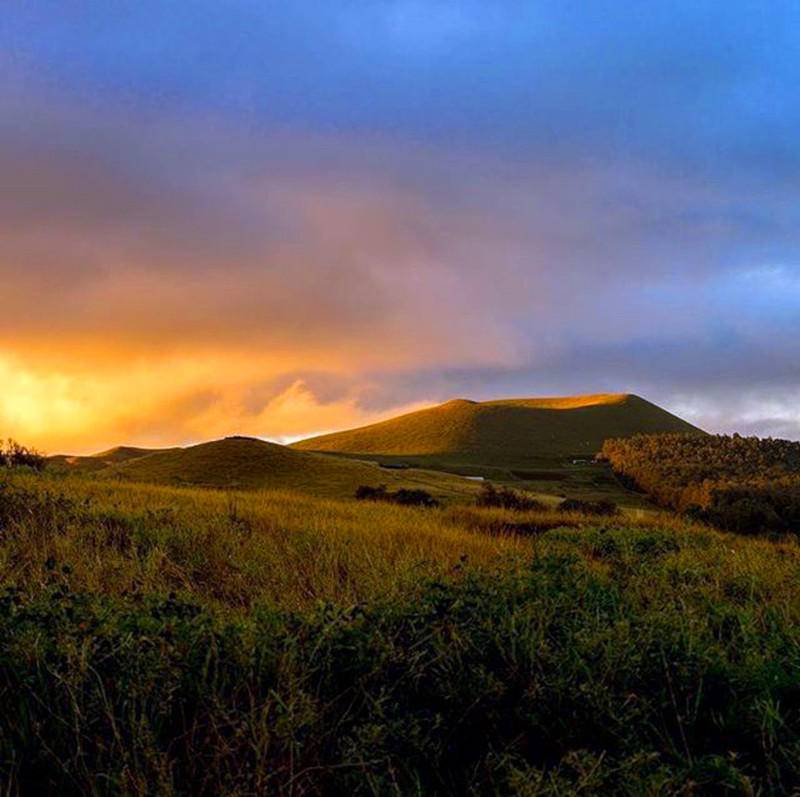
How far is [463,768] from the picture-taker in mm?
4062

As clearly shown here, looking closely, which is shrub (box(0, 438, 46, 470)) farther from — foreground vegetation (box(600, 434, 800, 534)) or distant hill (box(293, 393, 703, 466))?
distant hill (box(293, 393, 703, 466))

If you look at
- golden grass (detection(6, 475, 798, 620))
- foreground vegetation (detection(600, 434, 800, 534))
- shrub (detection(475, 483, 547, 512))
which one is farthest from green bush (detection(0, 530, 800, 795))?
foreground vegetation (detection(600, 434, 800, 534))

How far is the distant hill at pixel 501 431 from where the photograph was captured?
276 ft

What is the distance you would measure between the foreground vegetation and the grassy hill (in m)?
10.4

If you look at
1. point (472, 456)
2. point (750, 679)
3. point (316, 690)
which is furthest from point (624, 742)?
point (472, 456)

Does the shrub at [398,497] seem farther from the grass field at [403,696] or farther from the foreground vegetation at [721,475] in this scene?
the grass field at [403,696]

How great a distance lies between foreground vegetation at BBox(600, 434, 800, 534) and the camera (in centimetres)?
2267

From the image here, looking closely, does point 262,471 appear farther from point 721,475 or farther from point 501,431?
point 501,431

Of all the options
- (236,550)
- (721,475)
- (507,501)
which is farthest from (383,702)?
(721,475)

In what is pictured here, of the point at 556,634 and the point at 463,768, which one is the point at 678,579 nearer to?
the point at 556,634

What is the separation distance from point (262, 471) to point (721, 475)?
2771 cm

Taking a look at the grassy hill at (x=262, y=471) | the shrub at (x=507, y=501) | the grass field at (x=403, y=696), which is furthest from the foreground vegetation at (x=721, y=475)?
the grass field at (x=403, y=696)

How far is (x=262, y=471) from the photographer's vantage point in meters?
35.3

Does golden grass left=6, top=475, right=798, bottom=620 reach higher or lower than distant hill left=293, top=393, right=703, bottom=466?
lower
